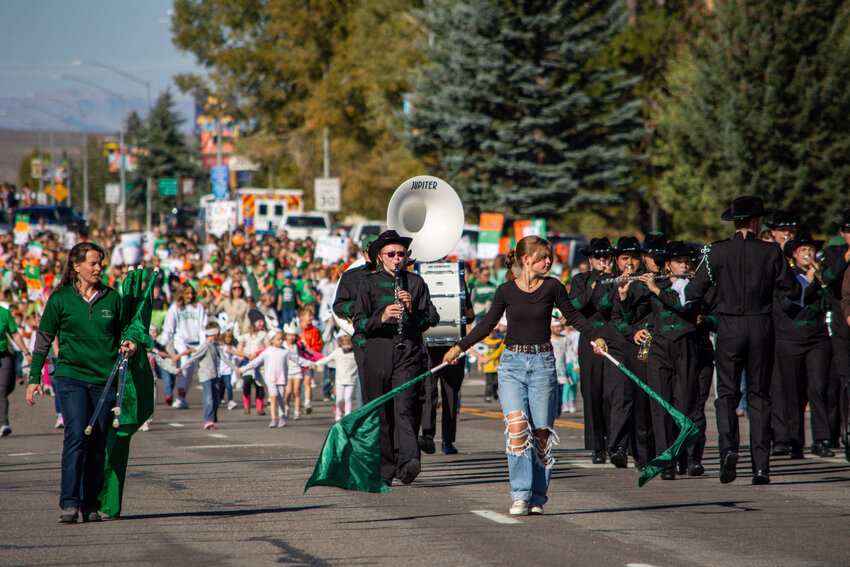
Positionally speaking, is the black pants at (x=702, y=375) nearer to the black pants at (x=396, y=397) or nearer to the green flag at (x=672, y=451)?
the green flag at (x=672, y=451)

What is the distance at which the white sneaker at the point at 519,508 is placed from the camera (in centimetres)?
860

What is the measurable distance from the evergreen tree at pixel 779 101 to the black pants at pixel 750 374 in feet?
77.4

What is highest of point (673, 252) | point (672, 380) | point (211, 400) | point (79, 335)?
point (673, 252)

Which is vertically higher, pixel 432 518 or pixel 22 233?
pixel 22 233

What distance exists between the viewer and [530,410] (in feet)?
29.0

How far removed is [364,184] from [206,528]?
49.8 meters

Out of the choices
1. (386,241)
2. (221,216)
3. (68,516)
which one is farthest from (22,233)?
(68,516)

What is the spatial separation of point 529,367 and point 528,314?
375 millimetres

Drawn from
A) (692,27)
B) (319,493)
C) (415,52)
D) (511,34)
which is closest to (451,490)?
(319,493)

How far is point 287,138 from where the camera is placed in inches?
2413

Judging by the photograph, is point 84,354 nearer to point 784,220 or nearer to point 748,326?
Answer: point 748,326

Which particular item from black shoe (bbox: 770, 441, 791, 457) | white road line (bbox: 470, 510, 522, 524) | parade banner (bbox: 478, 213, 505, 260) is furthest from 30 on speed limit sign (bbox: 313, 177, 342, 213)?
white road line (bbox: 470, 510, 522, 524)

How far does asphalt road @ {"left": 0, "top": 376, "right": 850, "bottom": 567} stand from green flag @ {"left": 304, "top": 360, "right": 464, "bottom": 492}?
0.58 ft

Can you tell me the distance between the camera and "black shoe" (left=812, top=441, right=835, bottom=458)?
1221 cm
